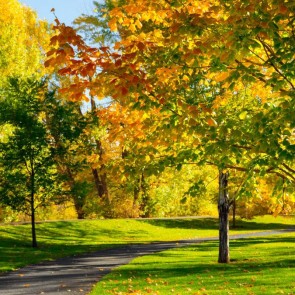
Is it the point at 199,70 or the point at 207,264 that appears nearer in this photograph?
the point at 199,70

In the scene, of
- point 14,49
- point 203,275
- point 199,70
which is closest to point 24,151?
point 14,49

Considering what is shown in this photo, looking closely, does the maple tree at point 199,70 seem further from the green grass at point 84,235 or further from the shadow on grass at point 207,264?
the green grass at point 84,235

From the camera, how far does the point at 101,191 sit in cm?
4162

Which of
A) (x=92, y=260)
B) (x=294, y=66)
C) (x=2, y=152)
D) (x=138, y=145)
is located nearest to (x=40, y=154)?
(x=2, y=152)

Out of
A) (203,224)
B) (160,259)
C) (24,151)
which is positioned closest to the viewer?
(160,259)

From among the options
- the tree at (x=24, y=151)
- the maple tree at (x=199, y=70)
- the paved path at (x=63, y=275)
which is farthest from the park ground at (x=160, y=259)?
the maple tree at (x=199, y=70)

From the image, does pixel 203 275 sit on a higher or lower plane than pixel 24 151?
lower

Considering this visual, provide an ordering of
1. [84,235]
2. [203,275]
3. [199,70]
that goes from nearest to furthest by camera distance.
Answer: [199,70], [203,275], [84,235]

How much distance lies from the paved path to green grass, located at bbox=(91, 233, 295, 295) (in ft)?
1.81

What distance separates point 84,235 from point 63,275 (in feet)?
55.0

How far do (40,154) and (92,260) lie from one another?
685 centimetres

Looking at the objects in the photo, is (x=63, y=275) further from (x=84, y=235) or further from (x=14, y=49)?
(x=14, y=49)

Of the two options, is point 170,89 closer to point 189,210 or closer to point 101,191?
point 101,191

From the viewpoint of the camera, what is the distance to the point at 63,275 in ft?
49.5
